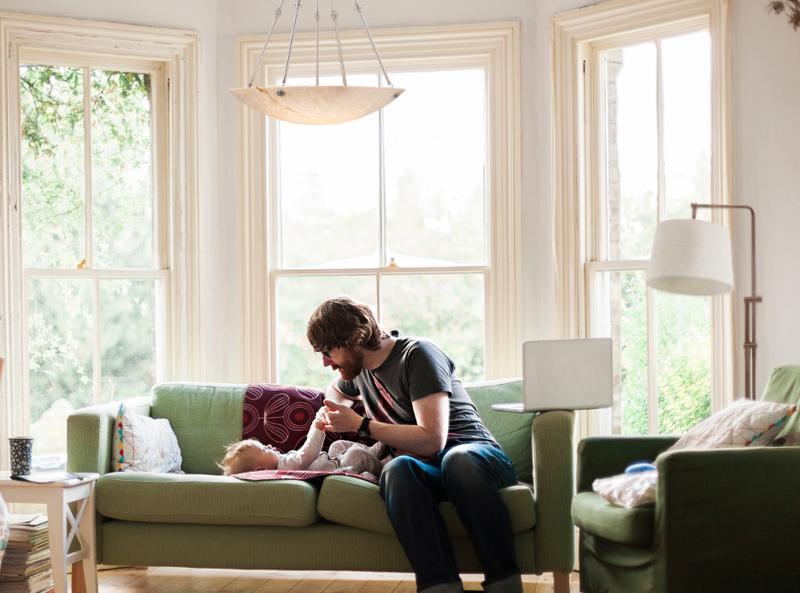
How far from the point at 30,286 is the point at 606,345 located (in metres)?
2.83

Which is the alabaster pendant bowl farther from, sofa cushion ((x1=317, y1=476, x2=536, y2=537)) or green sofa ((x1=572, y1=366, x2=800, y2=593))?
green sofa ((x1=572, y1=366, x2=800, y2=593))

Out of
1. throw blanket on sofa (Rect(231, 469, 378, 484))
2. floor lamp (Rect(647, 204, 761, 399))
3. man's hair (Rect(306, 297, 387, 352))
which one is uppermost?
floor lamp (Rect(647, 204, 761, 399))

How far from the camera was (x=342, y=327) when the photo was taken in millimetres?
3945

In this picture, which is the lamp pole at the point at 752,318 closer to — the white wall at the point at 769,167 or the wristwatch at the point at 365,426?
the white wall at the point at 769,167

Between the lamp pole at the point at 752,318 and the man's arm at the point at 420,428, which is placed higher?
the lamp pole at the point at 752,318

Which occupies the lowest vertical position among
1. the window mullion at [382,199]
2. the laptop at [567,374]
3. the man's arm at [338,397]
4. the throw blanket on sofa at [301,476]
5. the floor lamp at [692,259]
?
the throw blanket on sofa at [301,476]

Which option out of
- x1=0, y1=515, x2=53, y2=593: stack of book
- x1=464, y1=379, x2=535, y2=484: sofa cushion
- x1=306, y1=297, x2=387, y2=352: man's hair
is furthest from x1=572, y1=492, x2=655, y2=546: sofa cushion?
x1=0, y1=515, x2=53, y2=593: stack of book

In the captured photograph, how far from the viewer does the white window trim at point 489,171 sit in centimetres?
511

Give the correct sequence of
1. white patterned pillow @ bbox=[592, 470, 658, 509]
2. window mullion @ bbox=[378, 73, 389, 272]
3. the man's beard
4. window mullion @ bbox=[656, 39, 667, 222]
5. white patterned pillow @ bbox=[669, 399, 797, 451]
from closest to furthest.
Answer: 1. white patterned pillow @ bbox=[592, 470, 658, 509]
2. white patterned pillow @ bbox=[669, 399, 797, 451]
3. the man's beard
4. window mullion @ bbox=[656, 39, 667, 222]
5. window mullion @ bbox=[378, 73, 389, 272]

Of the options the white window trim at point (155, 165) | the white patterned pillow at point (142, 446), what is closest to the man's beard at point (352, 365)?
the white patterned pillow at point (142, 446)

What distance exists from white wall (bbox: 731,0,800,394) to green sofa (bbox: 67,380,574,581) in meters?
1.07

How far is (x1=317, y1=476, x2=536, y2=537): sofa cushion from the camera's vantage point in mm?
3775

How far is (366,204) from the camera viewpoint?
17.5 ft

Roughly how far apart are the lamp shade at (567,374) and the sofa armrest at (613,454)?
19 cm
